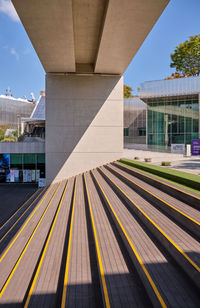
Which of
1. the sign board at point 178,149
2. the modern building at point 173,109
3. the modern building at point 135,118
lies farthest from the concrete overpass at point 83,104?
the modern building at point 135,118

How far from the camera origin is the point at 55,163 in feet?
43.0

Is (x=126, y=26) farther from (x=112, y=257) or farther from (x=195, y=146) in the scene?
(x=195, y=146)

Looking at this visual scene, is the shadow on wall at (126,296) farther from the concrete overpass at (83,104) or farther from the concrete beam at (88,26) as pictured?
the concrete overpass at (83,104)

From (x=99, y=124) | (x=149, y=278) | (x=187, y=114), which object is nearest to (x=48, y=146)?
(x=99, y=124)

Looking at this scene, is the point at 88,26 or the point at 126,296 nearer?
the point at 126,296

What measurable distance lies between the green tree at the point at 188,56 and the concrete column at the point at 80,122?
25.2 metres

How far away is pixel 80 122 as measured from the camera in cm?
1314

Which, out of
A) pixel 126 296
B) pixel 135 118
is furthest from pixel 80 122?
pixel 135 118

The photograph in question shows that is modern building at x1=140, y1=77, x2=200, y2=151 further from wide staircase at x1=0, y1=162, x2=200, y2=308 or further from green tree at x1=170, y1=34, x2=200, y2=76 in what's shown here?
wide staircase at x1=0, y1=162, x2=200, y2=308

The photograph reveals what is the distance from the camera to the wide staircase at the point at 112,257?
2939 millimetres

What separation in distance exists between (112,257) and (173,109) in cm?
2539

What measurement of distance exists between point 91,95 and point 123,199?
8743 mm

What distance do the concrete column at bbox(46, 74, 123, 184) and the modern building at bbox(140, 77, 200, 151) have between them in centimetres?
1197

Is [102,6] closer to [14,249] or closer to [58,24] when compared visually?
[58,24]
